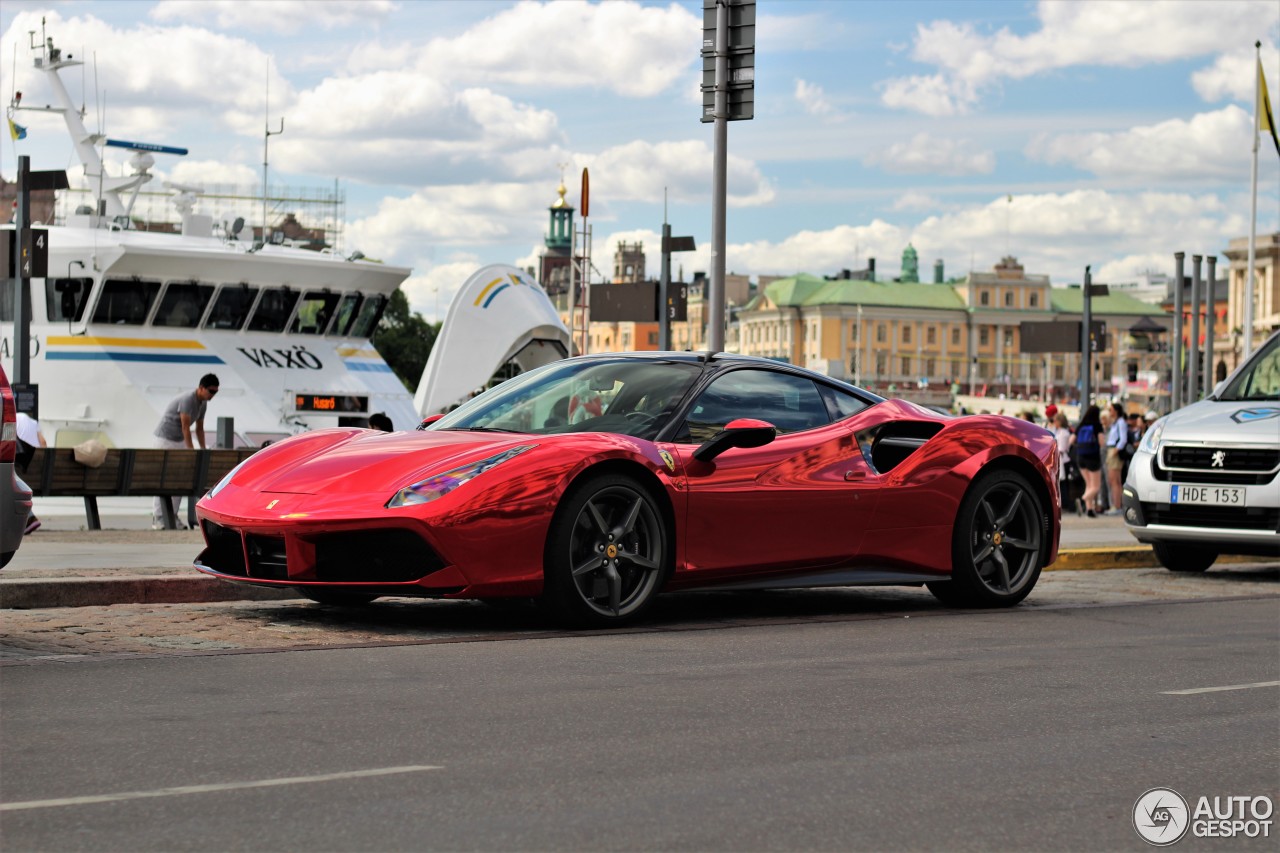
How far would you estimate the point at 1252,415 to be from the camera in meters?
12.7

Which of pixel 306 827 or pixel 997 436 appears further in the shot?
pixel 997 436

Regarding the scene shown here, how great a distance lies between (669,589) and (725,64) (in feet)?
26.0

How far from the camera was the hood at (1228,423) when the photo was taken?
12.4m

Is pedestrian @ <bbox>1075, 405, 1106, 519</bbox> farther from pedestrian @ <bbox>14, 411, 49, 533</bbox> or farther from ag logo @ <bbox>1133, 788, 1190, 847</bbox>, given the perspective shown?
ag logo @ <bbox>1133, 788, 1190, 847</bbox>

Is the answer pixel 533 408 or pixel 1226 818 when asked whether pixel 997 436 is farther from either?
pixel 1226 818

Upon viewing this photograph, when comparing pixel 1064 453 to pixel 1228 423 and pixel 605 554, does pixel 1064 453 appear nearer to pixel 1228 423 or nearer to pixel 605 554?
pixel 1228 423

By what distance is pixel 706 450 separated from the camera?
8602 millimetres

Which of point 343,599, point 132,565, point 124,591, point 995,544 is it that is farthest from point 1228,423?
point 124,591

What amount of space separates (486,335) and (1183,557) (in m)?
17.8

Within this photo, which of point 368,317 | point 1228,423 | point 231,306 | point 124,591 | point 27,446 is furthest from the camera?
point 368,317

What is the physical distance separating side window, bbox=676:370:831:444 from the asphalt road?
1.16 meters

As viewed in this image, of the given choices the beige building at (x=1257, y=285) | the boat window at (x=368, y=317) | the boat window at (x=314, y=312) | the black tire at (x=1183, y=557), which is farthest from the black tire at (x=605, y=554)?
the beige building at (x=1257, y=285)

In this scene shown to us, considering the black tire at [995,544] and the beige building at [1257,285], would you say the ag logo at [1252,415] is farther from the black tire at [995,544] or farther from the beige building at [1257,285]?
the beige building at [1257,285]

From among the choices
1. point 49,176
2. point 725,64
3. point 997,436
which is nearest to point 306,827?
point 997,436
